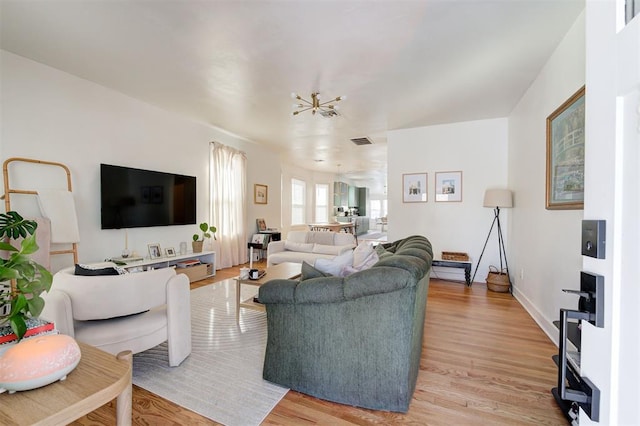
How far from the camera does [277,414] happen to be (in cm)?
163

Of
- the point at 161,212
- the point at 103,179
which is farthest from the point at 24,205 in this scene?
the point at 161,212

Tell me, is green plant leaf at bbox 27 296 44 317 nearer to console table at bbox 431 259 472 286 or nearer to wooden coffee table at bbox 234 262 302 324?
wooden coffee table at bbox 234 262 302 324

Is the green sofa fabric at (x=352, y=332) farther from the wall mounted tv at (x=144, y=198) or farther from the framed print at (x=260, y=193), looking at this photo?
the framed print at (x=260, y=193)

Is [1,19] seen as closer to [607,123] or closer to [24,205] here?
[24,205]

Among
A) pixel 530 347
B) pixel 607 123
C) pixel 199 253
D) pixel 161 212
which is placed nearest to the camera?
pixel 607 123

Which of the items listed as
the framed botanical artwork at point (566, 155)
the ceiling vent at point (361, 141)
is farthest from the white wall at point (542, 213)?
the ceiling vent at point (361, 141)

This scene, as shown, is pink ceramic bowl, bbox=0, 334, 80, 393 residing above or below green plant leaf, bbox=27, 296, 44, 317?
below

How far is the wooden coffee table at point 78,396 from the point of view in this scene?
783 millimetres

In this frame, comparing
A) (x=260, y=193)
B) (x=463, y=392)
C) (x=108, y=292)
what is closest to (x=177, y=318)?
(x=108, y=292)

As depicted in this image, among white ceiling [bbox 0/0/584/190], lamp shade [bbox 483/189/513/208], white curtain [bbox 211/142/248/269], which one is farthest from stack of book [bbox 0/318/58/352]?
lamp shade [bbox 483/189/513/208]

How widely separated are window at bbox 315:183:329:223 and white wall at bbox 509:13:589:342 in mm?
6997

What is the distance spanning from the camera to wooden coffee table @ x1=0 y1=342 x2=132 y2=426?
0.78 meters

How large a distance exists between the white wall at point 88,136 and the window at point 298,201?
4.35 m

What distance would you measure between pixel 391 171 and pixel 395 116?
3.71ft
